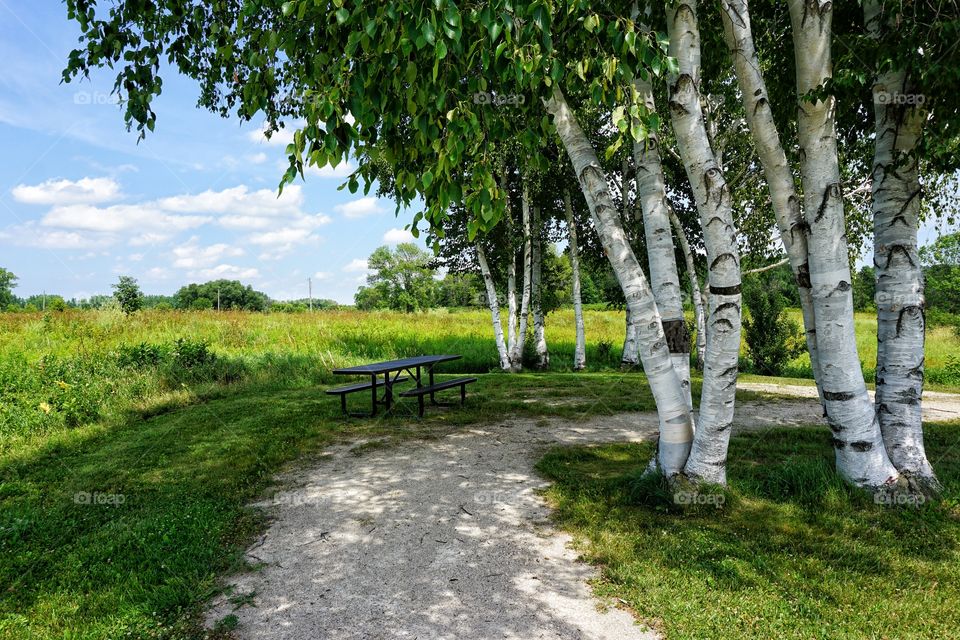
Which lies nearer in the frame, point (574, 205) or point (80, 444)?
point (80, 444)

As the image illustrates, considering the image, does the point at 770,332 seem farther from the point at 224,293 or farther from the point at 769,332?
the point at 224,293

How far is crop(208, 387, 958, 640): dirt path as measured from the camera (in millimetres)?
3053

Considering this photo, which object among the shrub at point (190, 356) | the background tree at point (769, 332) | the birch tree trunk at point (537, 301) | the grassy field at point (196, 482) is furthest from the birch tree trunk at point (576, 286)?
the shrub at point (190, 356)

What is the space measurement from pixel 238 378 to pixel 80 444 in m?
4.86

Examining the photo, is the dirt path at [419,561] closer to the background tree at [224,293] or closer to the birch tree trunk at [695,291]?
the birch tree trunk at [695,291]

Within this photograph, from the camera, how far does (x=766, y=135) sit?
457 centimetres

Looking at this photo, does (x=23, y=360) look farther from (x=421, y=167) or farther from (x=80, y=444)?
(x=421, y=167)

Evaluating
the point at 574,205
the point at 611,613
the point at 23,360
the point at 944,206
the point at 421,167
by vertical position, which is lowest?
the point at 611,613

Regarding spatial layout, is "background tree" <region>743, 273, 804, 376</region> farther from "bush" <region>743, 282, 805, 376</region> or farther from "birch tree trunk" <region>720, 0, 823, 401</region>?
"birch tree trunk" <region>720, 0, 823, 401</region>

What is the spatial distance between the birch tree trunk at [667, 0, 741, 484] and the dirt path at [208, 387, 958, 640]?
1.66 meters

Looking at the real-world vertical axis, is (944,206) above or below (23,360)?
above

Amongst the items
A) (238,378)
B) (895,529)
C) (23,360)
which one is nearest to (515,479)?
(895,529)

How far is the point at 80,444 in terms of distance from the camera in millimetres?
7277

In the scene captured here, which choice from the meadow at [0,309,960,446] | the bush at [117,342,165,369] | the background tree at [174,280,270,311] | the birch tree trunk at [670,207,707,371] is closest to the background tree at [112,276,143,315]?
the meadow at [0,309,960,446]
